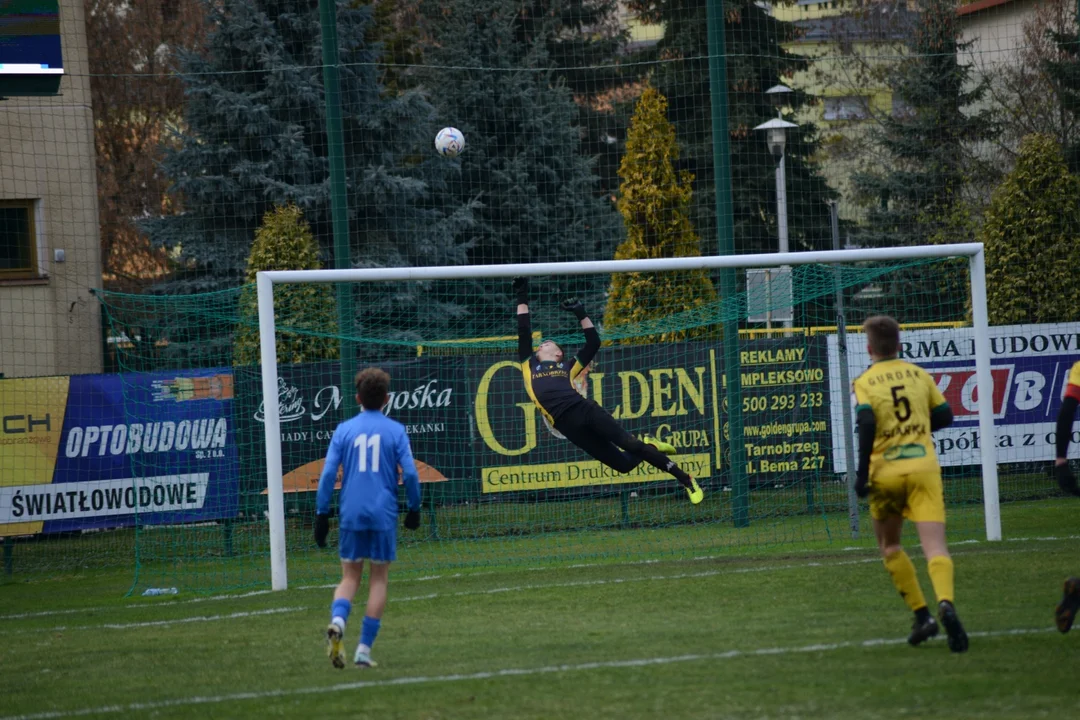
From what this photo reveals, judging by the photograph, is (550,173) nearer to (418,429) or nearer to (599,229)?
(599,229)

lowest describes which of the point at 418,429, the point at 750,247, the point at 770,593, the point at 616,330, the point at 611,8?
the point at 770,593

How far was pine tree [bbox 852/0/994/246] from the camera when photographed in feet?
89.0

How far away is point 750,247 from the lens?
2852cm

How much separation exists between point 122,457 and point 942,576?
33.6 feet

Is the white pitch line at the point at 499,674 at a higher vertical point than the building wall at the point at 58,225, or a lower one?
lower

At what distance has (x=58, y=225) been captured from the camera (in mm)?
20172

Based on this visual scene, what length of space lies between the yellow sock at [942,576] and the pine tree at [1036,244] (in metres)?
11.8

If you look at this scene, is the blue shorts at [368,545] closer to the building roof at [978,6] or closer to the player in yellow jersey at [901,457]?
the player in yellow jersey at [901,457]

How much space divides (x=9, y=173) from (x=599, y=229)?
1216 cm

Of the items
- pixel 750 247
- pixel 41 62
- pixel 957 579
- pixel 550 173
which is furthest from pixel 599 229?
pixel 957 579

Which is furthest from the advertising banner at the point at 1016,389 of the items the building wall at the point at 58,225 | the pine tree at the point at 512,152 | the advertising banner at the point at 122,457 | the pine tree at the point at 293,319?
the building wall at the point at 58,225

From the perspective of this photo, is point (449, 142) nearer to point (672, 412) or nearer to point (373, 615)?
point (672, 412)

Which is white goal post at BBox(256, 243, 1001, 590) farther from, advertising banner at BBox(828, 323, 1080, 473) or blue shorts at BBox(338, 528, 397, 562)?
blue shorts at BBox(338, 528, 397, 562)

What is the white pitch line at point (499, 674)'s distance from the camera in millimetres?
6699
